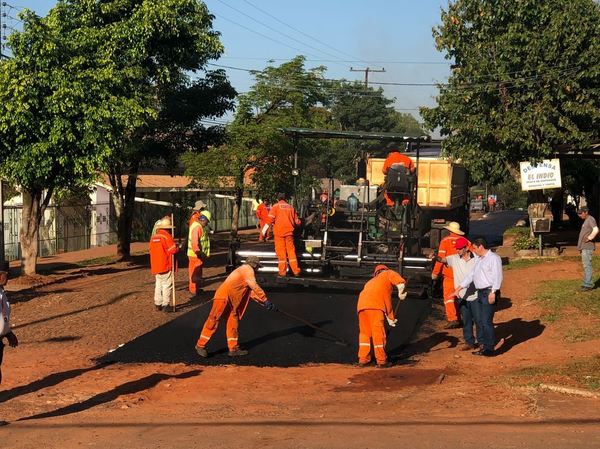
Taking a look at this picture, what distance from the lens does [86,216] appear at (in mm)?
31656

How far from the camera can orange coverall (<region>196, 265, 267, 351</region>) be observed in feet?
35.9

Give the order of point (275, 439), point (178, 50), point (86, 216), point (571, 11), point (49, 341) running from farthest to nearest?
point (86, 216), point (571, 11), point (178, 50), point (49, 341), point (275, 439)

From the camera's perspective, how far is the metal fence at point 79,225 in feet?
86.1

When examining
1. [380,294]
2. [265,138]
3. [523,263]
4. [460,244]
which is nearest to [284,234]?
[460,244]

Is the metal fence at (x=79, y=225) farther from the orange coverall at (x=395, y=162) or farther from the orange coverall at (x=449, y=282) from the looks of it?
the orange coverall at (x=449, y=282)

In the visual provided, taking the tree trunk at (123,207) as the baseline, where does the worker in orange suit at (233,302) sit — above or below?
below

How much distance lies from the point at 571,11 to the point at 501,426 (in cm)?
1764

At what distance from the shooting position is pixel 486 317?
1123 cm

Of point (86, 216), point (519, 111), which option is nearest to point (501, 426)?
point (519, 111)

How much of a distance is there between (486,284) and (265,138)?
20.6 metres

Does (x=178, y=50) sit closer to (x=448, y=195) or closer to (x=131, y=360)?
(x=448, y=195)

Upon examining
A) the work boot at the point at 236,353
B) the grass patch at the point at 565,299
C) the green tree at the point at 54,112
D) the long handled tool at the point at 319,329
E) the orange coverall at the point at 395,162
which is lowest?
the work boot at the point at 236,353

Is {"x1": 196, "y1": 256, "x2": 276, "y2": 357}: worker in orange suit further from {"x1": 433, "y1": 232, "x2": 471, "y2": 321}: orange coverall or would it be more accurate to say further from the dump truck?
the dump truck

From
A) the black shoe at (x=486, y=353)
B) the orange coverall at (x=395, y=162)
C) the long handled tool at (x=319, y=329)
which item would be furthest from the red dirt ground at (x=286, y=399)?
the orange coverall at (x=395, y=162)
